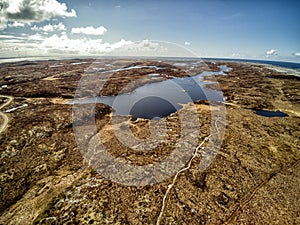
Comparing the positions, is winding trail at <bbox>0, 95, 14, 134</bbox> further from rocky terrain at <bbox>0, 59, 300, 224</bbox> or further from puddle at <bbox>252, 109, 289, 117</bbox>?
puddle at <bbox>252, 109, 289, 117</bbox>

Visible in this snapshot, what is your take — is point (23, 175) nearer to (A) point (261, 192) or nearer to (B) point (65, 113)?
(B) point (65, 113)

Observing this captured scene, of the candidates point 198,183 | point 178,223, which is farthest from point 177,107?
point 178,223

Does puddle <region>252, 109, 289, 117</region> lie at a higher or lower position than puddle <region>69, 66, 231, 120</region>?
Answer: higher

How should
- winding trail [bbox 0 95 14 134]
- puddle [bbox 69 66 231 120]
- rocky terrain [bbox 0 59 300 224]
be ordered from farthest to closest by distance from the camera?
puddle [bbox 69 66 231 120] → winding trail [bbox 0 95 14 134] → rocky terrain [bbox 0 59 300 224]

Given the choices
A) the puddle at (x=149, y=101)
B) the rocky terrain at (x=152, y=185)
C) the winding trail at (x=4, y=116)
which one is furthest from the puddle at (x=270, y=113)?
the winding trail at (x=4, y=116)

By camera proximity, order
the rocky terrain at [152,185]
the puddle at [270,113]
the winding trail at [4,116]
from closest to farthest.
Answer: the rocky terrain at [152,185], the winding trail at [4,116], the puddle at [270,113]

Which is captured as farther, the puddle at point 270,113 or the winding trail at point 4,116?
the puddle at point 270,113

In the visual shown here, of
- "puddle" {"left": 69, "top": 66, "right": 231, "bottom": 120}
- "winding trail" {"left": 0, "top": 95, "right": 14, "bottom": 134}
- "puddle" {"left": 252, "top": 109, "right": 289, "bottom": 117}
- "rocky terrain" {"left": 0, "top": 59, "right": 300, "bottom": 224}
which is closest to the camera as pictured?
"rocky terrain" {"left": 0, "top": 59, "right": 300, "bottom": 224}

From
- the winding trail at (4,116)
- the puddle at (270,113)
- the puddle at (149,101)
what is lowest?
the winding trail at (4,116)

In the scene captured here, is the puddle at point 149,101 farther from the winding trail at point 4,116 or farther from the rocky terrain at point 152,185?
the winding trail at point 4,116

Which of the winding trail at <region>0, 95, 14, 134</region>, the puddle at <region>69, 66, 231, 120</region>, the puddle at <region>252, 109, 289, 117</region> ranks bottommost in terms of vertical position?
the winding trail at <region>0, 95, 14, 134</region>

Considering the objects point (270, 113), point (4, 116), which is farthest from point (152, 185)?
point (270, 113)

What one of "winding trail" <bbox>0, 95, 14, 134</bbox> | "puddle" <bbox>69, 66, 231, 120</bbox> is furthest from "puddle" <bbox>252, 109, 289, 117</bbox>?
"winding trail" <bbox>0, 95, 14, 134</bbox>

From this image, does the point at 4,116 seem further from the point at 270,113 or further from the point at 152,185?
the point at 270,113
